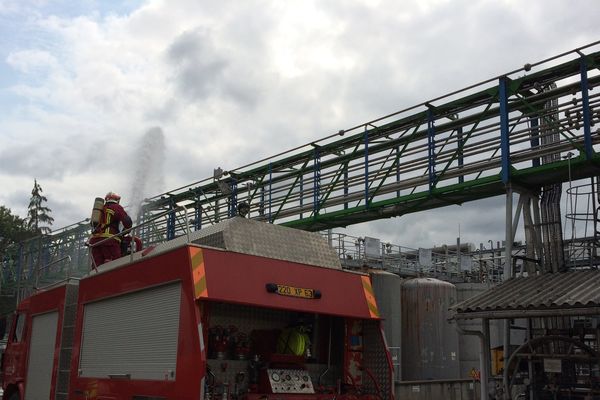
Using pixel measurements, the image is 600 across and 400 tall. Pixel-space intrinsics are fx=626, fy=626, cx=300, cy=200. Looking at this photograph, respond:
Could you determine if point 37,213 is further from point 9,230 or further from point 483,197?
point 483,197

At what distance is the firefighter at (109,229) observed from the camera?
11516mm

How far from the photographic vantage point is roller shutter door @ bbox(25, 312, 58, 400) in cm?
1096

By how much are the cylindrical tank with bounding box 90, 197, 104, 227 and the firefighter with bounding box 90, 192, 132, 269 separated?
6cm

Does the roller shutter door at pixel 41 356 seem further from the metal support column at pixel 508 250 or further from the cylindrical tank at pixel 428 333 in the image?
the cylindrical tank at pixel 428 333

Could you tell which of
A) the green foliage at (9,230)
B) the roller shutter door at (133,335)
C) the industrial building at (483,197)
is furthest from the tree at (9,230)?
the roller shutter door at (133,335)

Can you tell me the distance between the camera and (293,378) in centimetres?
830

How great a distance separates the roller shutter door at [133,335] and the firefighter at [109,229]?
176 centimetres

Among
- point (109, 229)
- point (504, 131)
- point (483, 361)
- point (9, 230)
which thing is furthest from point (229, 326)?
point (9, 230)

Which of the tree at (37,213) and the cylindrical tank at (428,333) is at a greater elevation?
the tree at (37,213)

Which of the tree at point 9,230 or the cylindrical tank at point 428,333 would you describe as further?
the tree at point 9,230

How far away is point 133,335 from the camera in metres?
8.41

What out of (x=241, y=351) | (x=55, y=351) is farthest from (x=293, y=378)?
(x=55, y=351)

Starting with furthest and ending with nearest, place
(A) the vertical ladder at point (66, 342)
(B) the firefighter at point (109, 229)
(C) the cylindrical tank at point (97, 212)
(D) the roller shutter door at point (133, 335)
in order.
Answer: (C) the cylindrical tank at point (97, 212), (B) the firefighter at point (109, 229), (A) the vertical ladder at point (66, 342), (D) the roller shutter door at point (133, 335)

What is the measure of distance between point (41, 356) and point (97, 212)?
9.36 ft
